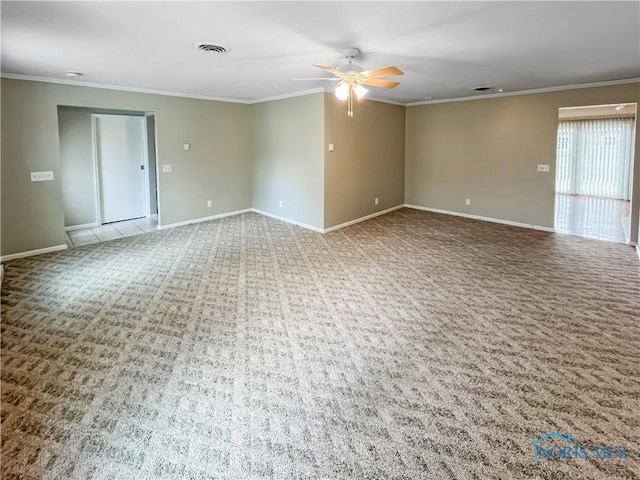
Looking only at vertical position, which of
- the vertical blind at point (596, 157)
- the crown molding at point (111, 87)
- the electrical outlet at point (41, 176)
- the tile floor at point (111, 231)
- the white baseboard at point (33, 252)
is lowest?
the white baseboard at point (33, 252)

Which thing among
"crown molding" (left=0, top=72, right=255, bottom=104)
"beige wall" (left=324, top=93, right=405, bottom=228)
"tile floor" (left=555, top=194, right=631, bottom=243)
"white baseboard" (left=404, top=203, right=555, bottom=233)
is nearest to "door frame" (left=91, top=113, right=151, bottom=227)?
"crown molding" (left=0, top=72, right=255, bottom=104)

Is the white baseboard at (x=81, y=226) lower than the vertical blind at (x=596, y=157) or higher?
lower

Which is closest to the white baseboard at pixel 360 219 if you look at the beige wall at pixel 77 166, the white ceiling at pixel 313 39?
the white ceiling at pixel 313 39

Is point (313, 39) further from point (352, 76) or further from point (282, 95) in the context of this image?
point (282, 95)

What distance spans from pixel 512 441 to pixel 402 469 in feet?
2.23

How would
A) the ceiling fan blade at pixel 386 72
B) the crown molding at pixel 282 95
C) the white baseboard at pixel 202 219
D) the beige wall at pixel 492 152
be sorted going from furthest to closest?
the white baseboard at pixel 202 219 → the beige wall at pixel 492 152 → the crown molding at pixel 282 95 → the ceiling fan blade at pixel 386 72

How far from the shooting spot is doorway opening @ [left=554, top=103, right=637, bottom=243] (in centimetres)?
979

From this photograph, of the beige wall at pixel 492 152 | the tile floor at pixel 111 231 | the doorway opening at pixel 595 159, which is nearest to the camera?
the tile floor at pixel 111 231

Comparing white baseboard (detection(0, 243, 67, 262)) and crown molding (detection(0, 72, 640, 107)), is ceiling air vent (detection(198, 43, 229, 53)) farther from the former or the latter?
white baseboard (detection(0, 243, 67, 262))

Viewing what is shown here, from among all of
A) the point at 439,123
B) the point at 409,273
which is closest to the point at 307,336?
the point at 409,273

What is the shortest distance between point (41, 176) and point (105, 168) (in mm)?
1831

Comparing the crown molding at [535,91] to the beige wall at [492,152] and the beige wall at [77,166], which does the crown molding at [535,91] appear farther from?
the beige wall at [77,166]

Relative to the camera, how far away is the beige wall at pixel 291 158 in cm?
687

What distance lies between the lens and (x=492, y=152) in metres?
7.73
